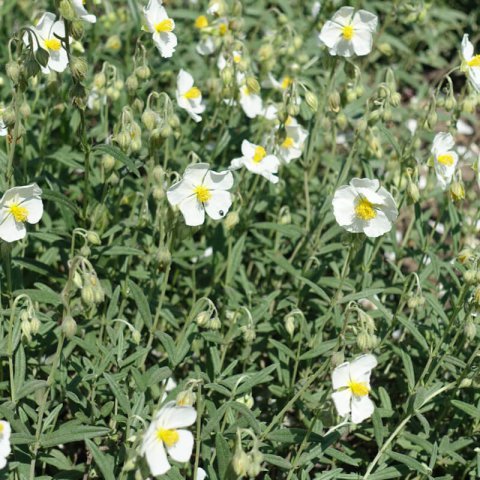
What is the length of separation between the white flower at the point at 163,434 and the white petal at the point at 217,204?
3.46 feet

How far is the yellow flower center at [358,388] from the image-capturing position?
116 inches

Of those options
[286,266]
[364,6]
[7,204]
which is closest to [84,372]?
[7,204]

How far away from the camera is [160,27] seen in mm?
3859

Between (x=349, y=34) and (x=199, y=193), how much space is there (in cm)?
122

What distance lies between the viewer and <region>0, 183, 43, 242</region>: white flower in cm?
316

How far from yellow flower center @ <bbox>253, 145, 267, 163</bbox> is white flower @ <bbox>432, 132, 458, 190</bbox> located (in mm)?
851

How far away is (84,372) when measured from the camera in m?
3.34

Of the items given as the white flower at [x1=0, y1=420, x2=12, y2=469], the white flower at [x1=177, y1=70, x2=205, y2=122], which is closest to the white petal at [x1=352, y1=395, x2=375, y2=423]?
the white flower at [x1=0, y1=420, x2=12, y2=469]

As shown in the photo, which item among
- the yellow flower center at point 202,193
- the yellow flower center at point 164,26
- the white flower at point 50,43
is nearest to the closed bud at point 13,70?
A: the white flower at point 50,43

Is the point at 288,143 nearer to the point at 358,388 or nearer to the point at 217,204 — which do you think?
the point at 217,204

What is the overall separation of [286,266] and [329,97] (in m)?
0.88

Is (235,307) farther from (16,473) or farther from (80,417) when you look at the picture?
(16,473)

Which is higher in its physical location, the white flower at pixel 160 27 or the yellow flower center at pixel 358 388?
the white flower at pixel 160 27

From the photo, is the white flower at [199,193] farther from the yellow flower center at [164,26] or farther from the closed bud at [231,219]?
the yellow flower center at [164,26]
